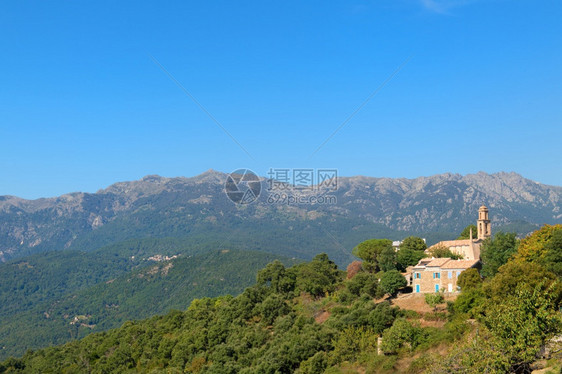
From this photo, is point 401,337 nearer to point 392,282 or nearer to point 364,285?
point 392,282

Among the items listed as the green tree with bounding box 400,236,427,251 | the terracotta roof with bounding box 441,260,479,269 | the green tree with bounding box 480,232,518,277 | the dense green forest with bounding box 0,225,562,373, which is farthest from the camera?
the green tree with bounding box 400,236,427,251

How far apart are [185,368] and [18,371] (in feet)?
138

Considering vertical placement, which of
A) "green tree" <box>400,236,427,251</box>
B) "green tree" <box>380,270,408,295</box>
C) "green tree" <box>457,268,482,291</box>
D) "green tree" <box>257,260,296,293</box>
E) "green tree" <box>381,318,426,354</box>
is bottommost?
"green tree" <box>381,318,426,354</box>

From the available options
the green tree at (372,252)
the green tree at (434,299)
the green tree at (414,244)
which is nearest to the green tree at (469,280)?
the green tree at (434,299)

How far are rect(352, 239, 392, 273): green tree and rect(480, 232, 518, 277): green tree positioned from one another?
14773 millimetres

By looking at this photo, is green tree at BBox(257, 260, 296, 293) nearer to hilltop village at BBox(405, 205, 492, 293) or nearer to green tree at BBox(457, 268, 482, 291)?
hilltop village at BBox(405, 205, 492, 293)

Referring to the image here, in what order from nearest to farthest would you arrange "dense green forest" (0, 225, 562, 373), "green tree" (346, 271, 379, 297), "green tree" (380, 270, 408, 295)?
"dense green forest" (0, 225, 562, 373) < "green tree" (380, 270, 408, 295) < "green tree" (346, 271, 379, 297)

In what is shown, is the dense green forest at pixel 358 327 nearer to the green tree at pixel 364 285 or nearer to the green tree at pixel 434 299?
the green tree at pixel 364 285

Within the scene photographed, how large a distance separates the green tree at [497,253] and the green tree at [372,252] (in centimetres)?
1477

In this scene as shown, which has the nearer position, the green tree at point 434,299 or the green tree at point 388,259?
the green tree at point 434,299

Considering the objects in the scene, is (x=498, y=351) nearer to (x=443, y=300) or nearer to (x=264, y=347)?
(x=443, y=300)

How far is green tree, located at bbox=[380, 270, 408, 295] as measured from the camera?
→ 6031cm

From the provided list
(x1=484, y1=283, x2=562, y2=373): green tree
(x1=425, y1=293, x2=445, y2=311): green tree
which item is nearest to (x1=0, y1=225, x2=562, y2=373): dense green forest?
(x1=484, y1=283, x2=562, y2=373): green tree

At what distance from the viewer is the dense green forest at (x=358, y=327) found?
32.5 meters
